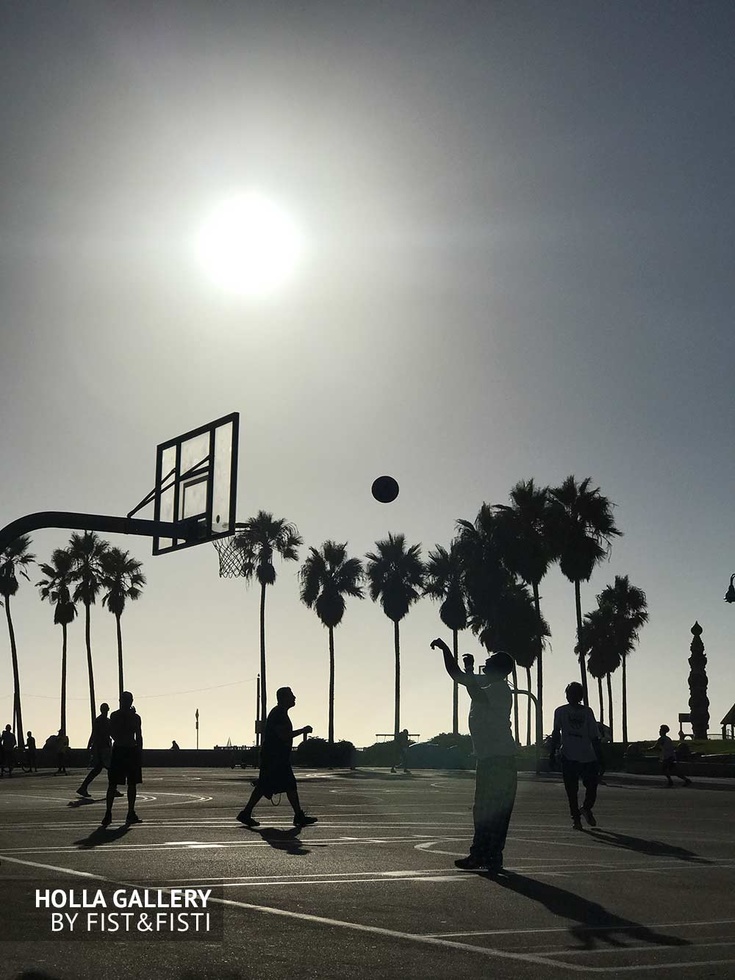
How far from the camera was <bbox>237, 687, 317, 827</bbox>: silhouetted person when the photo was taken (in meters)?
16.9

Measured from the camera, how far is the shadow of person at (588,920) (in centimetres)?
731

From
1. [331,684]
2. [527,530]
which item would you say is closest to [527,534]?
[527,530]

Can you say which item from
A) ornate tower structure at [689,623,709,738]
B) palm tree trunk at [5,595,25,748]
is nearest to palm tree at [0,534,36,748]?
palm tree trunk at [5,595,25,748]

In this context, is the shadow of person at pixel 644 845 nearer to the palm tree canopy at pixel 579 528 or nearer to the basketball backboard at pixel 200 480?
the basketball backboard at pixel 200 480

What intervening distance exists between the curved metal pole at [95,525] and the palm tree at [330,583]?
59.9 metres

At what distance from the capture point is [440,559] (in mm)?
82875

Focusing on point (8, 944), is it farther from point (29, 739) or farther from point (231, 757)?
point (231, 757)

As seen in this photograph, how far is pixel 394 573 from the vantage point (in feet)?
274

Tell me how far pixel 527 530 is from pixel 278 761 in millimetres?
47890

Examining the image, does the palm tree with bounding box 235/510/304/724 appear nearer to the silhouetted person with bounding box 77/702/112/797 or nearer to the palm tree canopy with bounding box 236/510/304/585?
the palm tree canopy with bounding box 236/510/304/585

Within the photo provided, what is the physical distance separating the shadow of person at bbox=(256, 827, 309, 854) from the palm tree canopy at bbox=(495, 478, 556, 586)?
47999 mm

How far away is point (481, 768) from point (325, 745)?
5435cm

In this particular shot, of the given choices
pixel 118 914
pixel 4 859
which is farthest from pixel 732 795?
pixel 118 914

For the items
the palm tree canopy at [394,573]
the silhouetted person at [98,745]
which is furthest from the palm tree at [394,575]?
the silhouetted person at [98,745]
